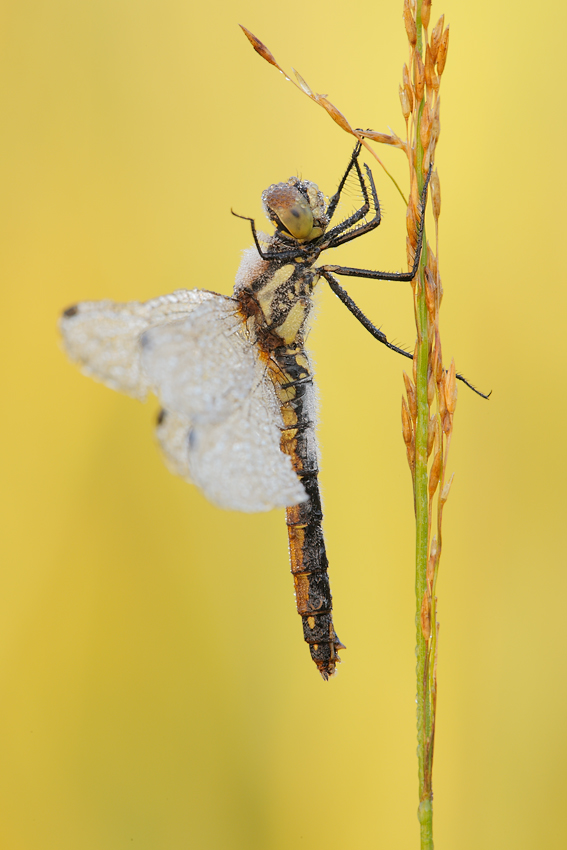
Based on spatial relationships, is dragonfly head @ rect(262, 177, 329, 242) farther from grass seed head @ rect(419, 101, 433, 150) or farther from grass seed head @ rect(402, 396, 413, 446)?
grass seed head @ rect(402, 396, 413, 446)

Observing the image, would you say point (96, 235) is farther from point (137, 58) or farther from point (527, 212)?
point (527, 212)

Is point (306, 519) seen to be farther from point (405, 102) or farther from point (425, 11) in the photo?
point (425, 11)

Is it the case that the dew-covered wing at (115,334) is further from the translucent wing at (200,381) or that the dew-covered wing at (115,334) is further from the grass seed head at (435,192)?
the grass seed head at (435,192)

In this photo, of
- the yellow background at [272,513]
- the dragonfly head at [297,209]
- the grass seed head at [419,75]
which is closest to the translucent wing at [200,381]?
the dragonfly head at [297,209]

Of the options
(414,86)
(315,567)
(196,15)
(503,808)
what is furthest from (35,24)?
(503,808)

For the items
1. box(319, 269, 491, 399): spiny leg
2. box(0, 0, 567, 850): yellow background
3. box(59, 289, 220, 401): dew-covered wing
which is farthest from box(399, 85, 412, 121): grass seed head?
box(0, 0, 567, 850): yellow background
